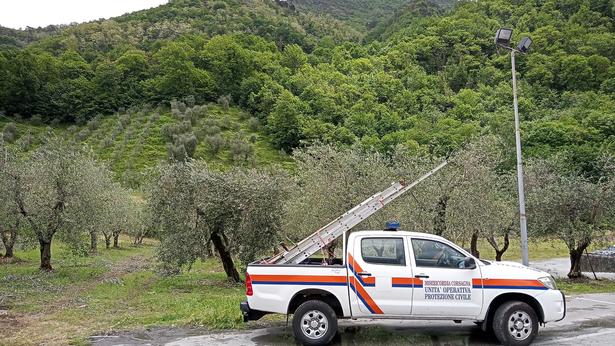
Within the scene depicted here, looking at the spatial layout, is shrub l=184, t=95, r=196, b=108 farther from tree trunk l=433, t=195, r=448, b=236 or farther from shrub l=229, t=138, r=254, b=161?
tree trunk l=433, t=195, r=448, b=236

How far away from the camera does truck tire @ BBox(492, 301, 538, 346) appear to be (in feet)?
29.7

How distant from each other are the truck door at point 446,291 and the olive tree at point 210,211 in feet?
36.3

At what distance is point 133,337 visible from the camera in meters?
10.1

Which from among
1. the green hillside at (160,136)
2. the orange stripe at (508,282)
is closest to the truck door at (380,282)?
the orange stripe at (508,282)

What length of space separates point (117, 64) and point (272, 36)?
170ft

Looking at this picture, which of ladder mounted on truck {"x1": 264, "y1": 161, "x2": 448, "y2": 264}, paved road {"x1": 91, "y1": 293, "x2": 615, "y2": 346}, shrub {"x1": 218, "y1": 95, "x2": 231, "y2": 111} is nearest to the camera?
paved road {"x1": 91, "y1": 293, "x2": 615, "y2": 346}

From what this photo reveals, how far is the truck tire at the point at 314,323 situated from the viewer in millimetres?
9094

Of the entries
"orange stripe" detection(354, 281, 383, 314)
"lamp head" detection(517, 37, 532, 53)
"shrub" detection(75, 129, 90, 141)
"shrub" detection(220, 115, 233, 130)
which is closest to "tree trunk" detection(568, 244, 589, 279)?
"lamp head" detection(517, 37, 532, 53)

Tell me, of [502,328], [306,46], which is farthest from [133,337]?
[306,46]

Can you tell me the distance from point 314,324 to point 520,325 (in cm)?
379

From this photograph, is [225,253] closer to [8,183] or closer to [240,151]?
[8,183]

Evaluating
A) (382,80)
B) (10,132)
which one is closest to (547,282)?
(382,80)

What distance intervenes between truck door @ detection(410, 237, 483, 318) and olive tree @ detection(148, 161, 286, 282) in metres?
11.1

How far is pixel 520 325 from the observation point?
912 cm
